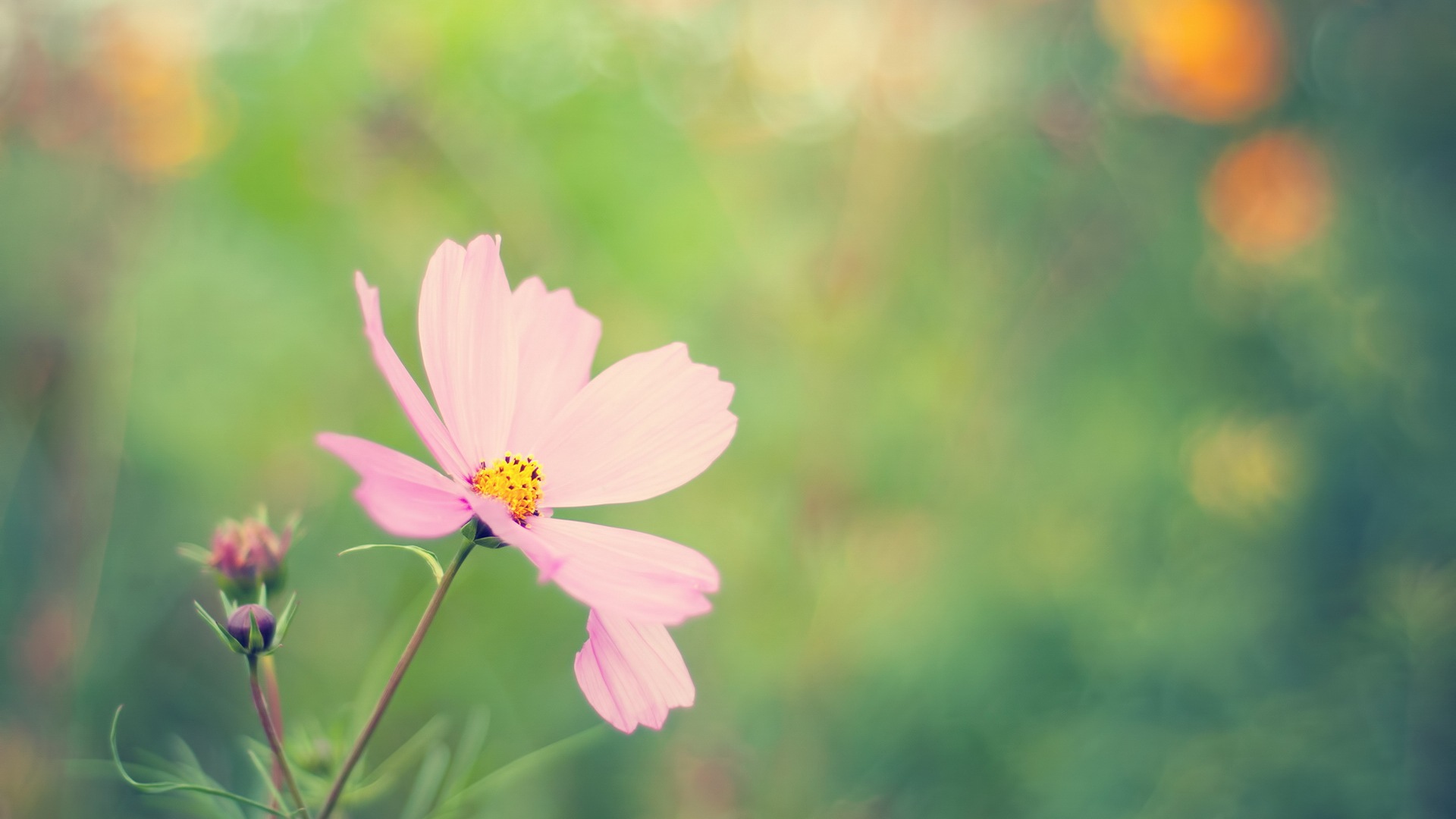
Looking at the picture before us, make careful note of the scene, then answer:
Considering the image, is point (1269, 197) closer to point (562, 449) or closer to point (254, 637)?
point (562, 449)

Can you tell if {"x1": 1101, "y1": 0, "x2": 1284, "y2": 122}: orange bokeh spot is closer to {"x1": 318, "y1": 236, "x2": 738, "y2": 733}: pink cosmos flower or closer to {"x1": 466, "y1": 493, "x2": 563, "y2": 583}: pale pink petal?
{"x1": 318, "y1": 236, "x2": 738, "y2": 733}: pink cosmos flower

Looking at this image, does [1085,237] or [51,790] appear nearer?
[51,790]

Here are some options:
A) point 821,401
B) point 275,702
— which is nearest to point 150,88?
point 821,401

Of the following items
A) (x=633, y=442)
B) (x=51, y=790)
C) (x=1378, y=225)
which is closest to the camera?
(x=633, y=442)

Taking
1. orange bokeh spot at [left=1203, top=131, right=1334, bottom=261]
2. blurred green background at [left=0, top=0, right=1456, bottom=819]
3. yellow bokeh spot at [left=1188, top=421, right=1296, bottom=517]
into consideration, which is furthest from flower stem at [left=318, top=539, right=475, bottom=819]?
orange bokeh spot at [left=1203, top=131, right=1334, bottom=261]

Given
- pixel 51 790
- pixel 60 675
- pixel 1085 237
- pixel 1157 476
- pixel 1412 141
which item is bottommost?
pixel 51 790

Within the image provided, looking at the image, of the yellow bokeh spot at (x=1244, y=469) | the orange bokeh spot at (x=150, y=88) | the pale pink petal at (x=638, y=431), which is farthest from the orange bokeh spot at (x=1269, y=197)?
the orange bokeh spot at (x=150, y=88)

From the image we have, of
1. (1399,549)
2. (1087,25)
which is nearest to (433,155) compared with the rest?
(1087,25)

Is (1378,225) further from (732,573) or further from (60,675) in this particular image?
(60,675)
